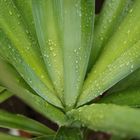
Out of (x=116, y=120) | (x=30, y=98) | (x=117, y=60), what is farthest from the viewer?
(x=117, y=60)

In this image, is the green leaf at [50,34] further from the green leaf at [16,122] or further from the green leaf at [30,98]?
the green leaf at [16,122]

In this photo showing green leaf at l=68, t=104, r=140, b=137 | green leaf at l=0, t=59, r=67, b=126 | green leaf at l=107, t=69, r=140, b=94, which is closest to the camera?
green leaf at l=68, t=104, r=140, b=137

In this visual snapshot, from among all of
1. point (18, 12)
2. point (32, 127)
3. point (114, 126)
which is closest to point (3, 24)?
point (18, 12)

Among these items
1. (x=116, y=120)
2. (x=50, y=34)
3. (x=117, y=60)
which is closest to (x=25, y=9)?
(x=50, y=34)

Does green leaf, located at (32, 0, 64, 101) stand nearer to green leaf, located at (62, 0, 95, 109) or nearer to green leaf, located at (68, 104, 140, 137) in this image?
green leaf, located at (62, 0, 95, 109)

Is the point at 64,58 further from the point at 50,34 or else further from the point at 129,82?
the point at 129,82

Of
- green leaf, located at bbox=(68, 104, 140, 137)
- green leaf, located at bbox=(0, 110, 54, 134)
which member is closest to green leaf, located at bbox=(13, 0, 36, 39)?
green leaf, located at bbox=(0, 110, 54, 134)
